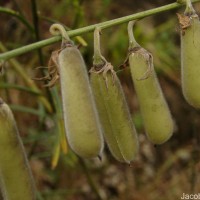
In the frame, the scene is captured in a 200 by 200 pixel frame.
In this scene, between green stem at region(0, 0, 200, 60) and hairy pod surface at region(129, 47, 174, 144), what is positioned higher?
green stem at region(0, 0, 200, 60)

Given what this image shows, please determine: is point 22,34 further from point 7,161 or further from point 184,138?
point 7,161

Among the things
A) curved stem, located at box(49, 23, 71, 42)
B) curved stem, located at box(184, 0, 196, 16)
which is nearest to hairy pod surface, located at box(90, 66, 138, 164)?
curved stem, located at box(49, 23, 71, 42)

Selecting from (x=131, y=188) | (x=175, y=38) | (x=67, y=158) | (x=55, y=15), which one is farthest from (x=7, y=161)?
(x=175, y=38)

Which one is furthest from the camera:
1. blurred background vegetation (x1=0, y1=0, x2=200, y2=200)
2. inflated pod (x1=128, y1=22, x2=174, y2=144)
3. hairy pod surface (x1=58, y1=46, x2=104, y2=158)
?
blurred background vegetation (x1=0, y1=0, x2=200, y2=200)

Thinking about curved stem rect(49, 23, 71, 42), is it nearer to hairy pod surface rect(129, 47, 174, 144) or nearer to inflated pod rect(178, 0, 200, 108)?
hairy pod surface rect(129, 47, 174, 144)

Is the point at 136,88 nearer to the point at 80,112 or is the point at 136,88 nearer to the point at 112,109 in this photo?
the point at 112,109

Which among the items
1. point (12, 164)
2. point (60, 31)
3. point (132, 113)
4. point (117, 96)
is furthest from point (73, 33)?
point (132, 113)

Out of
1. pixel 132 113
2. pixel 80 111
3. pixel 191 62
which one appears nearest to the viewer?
pixel 80 111

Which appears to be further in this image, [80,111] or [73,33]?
[73,33]
